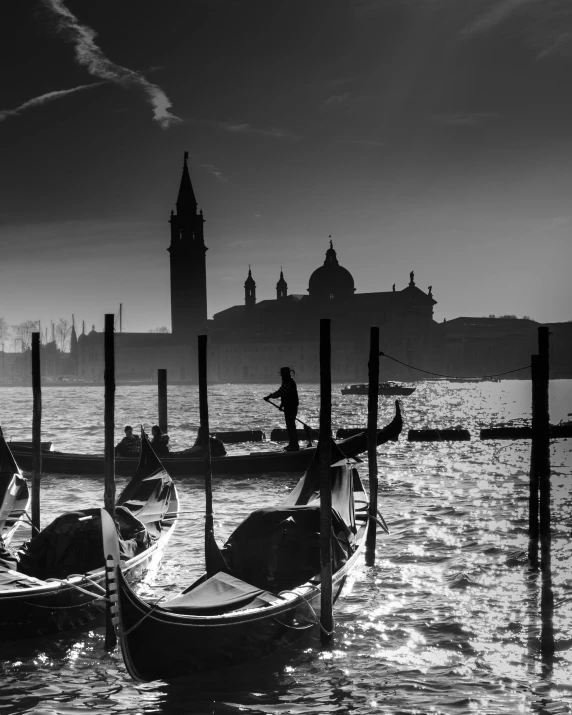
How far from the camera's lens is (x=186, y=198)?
244ft

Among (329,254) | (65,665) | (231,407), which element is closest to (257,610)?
(65,665)

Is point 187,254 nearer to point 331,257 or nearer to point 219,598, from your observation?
point 331,257

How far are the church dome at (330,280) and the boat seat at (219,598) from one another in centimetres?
7673

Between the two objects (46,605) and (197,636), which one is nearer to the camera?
(197,636)

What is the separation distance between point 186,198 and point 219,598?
70.8 metres

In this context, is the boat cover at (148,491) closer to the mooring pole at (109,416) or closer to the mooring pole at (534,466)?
the mooring pole at (109,416)

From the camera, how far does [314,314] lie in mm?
84625

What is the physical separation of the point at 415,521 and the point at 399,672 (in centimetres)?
564

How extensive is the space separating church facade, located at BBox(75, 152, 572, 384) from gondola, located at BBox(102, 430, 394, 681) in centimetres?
7002

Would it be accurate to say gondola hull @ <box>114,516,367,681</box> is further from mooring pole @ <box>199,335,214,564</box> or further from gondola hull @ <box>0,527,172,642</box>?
mooring pole @ <box>199,335,214,564</box>

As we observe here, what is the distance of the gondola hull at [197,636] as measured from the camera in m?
5.44

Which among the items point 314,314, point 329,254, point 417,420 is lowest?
point 417,420

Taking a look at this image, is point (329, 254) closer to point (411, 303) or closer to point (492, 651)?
point (411, 303)

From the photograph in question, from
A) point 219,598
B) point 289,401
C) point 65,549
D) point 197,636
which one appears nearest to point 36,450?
point 65,549
